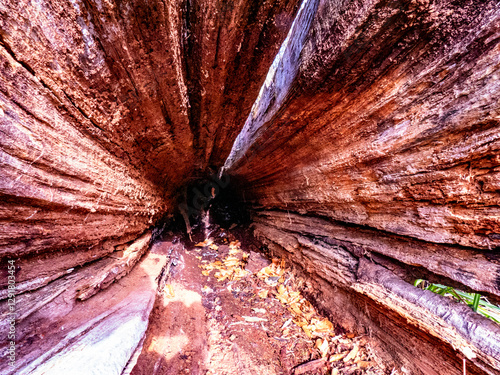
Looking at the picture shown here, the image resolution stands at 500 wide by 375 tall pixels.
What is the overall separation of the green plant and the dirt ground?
3.07 feet

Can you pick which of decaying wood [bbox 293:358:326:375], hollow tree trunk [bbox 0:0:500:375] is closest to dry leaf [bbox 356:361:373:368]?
hollow tree trunk [bbox 0:0:500:375]

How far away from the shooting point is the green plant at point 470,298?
4.94 feet

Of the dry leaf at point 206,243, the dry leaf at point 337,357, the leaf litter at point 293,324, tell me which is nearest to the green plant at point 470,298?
the leaf litter at point 293,324

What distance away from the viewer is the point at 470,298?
5.42 feet

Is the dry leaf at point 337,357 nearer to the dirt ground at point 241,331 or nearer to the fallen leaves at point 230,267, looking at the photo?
the dirt ground at point 241,331

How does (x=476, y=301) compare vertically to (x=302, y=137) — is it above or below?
below

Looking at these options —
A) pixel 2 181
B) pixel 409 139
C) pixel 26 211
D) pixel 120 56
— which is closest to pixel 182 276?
pixel 26 211

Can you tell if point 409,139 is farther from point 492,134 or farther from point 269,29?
point 269,29

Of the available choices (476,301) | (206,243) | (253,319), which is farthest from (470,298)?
(206,243)

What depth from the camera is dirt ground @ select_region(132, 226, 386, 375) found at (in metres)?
2.05

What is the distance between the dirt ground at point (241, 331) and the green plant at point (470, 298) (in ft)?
3.07

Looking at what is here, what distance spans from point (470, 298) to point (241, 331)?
2.36 m

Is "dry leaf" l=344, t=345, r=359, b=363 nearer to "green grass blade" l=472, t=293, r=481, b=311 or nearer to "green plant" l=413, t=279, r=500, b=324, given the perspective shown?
"green plant" l=413, t=279, r=500, b=324

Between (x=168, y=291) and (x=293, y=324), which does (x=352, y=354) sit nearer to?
(x=293, y=324)
